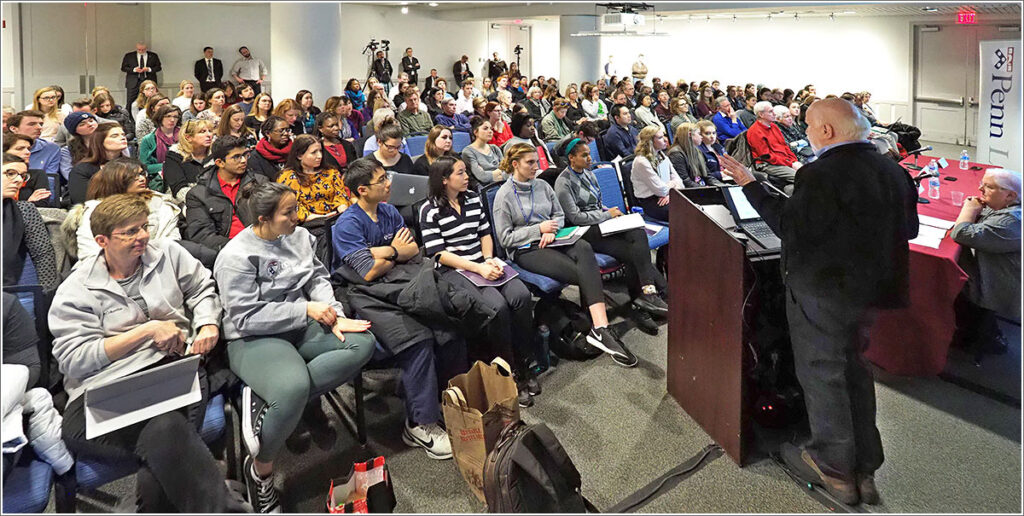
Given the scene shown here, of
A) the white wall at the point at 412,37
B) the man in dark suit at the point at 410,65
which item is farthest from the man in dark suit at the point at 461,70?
the man in dark suit at the point at 410,65

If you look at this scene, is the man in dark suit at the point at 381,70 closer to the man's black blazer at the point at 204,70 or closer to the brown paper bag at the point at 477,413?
the man's black blazer at the point at 204,70

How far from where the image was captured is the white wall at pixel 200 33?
11.8 m

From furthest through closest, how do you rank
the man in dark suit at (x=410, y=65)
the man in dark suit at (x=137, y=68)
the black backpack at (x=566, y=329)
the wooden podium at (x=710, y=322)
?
the man in dark suit at (x=410, y=65) < the man in dark suit at (x=137, y=68) < the black backpack at (x=566, y=329) < the wooden podium at (x=710, y=322)

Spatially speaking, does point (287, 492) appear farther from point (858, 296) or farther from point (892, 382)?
point (892, 382)

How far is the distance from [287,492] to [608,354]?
1.78 m

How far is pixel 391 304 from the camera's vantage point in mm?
2777

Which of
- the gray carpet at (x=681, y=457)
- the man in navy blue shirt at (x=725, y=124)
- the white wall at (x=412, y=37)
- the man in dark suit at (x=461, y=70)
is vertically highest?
the white wall at (x=412, y=37)

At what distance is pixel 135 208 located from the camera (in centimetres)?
213

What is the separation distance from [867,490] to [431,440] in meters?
1.56

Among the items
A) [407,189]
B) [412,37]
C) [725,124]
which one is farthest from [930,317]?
[412,37]

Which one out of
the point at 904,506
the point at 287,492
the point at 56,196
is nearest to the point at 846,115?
the point at 904,506

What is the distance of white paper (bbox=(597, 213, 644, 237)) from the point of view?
3.72m

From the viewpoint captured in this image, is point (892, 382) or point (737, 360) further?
point (892, 382)

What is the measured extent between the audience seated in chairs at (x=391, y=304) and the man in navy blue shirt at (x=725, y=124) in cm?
675
